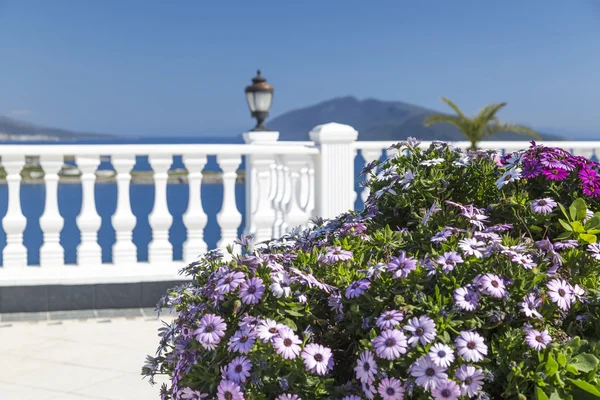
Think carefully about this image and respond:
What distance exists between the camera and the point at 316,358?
1.78 metres

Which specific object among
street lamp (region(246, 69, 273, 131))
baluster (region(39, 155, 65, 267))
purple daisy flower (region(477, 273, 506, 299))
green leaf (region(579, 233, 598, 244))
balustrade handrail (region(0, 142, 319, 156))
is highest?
street lamp (region(246, 69, 273, 131))

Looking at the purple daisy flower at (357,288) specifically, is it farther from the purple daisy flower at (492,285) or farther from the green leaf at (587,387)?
the green leaf at (587,387)

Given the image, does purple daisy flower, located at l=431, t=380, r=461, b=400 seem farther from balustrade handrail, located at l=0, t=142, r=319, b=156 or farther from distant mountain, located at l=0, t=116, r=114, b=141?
distant mountain, located at l=0, t=116, r=114, b=141

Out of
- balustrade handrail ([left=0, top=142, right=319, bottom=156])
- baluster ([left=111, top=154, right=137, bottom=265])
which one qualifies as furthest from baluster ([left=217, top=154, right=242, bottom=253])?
baluster ([left=111, top=154, right=137, bottom=265])

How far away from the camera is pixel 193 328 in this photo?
2.03 m

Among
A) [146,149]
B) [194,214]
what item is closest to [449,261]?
[146,149]

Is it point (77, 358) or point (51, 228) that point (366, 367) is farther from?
point (51, 228)

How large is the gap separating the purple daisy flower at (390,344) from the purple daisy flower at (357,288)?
0.15 metres

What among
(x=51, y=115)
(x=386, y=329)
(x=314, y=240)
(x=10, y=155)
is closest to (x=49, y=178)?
(x=10, y=155)

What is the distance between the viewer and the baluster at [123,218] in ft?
17.4

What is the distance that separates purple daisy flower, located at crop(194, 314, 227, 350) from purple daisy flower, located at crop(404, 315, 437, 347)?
0.46 metres

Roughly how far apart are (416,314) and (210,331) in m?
0.50

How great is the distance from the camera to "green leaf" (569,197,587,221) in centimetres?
218

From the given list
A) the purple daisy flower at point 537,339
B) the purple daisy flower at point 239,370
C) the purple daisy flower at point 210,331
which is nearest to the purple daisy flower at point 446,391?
the purple daisy flower at point 537,339
